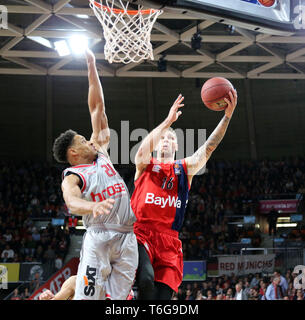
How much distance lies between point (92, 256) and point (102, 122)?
1.33m

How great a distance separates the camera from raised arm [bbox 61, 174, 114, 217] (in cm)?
348

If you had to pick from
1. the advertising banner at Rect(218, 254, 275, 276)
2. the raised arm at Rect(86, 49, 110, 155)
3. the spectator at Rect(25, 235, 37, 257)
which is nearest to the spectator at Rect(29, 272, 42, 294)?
the spectator at Rect(25, 235, 37, 257)

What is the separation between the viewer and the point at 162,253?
15.3 ft

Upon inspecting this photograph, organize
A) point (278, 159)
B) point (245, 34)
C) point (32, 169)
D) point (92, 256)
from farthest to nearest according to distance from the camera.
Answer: point (278, 159) → point (32, 169) → point (245, 34) → point (92, 256)

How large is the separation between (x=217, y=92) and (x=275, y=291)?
714 centimetres

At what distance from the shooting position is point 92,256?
3945 mm

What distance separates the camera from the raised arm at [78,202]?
3.48 m

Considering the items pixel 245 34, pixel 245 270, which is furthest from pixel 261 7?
pixel 245 270

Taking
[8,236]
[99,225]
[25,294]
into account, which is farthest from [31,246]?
[99,225]

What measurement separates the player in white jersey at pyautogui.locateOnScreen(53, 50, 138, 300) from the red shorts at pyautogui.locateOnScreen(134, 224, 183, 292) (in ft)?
1.47

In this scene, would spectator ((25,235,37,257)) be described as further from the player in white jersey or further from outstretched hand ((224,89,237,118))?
the player in white jersey

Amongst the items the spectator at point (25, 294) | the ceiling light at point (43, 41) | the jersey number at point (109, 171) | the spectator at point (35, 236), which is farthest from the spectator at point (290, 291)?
the ceiling light at point (43, 41)

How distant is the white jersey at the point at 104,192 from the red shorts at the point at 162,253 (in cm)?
47

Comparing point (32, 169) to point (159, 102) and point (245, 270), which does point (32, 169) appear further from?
point (245, 270)
